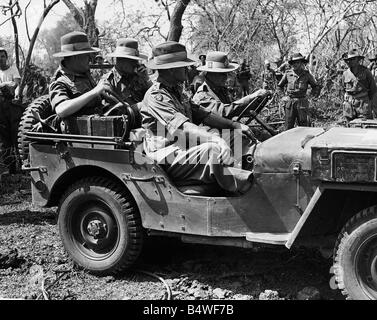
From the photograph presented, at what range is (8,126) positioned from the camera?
972 centimetres

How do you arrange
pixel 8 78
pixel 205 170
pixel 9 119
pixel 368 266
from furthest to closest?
pixel 9 119
pixel 8 78
pixel 205 170
pixel 368 266

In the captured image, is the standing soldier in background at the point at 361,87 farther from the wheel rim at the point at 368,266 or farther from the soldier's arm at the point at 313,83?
the wheel rim at the point at 368,266

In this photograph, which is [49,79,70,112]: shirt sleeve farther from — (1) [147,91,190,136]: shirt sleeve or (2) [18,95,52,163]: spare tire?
(1) [147,91,190,136]: shirt sleeve

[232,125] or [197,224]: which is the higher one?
[232,125]

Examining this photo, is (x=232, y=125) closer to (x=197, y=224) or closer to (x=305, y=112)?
(x=197, y=224)

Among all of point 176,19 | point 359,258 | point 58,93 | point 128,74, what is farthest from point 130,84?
point 176,19

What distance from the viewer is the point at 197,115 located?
554 centimetres

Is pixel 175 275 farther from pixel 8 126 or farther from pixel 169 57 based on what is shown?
pixel 8 126

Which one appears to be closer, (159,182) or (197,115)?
(159,182)

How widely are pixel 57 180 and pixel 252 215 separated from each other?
5.91ft

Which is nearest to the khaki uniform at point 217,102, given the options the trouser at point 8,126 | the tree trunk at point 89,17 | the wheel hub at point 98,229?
the wheel hub at point 98,229

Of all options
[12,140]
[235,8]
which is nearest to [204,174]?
[12,140]

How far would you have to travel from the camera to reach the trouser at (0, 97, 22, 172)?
960 centimetres

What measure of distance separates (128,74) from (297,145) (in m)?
2.71
